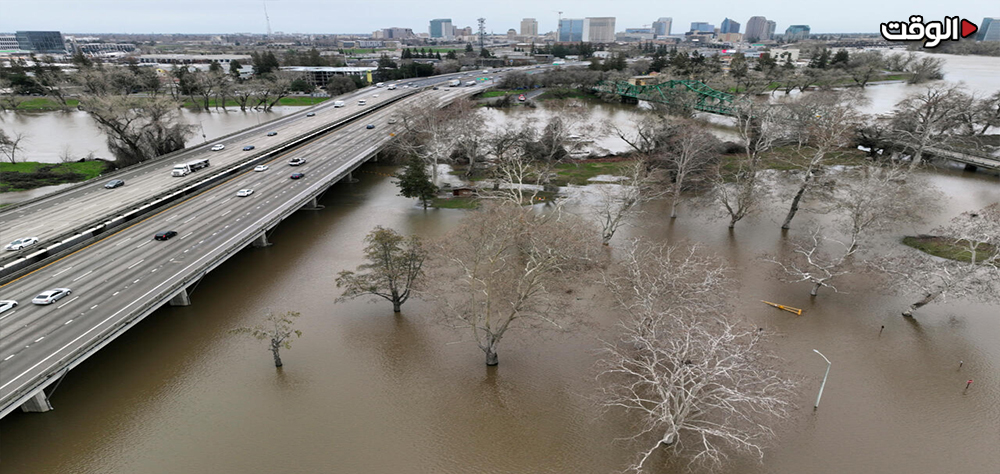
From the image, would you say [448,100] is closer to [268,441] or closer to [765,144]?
[765,144]

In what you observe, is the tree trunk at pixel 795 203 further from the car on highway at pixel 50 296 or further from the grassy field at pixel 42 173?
the grassy field at pixel 42 173

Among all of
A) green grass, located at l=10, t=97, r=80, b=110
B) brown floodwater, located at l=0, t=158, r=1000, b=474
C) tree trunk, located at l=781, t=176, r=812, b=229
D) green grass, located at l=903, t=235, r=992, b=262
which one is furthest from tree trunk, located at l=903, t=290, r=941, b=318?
green grass, located at l=10, t=97, r=80, b=110

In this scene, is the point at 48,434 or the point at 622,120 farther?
the point at 622,120

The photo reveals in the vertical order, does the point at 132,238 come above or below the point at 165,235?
below

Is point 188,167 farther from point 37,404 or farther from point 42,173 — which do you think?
point 37,404

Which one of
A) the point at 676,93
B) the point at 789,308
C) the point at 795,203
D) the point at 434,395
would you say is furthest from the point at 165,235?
the point at 676,93

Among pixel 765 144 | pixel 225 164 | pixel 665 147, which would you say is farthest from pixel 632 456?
pixel 225 164
